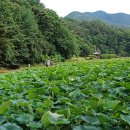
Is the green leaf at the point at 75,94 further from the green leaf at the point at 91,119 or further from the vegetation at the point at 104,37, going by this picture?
the vegetation at the point at 104,37

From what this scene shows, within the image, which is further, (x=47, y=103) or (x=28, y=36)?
(x=28, y=36)

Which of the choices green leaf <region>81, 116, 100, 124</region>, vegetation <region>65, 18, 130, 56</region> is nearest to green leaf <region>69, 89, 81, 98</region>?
green leaf <region>81, 116, 100, 124</region>

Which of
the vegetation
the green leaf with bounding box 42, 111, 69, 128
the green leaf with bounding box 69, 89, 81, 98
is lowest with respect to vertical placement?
the vegetation

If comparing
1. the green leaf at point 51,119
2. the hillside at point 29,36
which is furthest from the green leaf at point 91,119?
the hillside at point 29,36

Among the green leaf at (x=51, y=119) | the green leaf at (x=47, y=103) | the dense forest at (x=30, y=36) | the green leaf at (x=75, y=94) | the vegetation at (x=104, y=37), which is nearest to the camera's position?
the green leaf at (x=51, y=119)

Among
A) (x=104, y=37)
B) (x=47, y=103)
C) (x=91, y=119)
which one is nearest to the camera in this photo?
(x=91, y=119)

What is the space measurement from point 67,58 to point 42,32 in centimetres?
801

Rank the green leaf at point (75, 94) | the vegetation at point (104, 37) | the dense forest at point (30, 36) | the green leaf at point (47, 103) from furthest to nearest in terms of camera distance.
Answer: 1. the vegetation at point (104, 37)
2. the dense forest at point (30, 36)
3. the green leaf at point (75, 94)
4. the green leaf at point (47, 103)

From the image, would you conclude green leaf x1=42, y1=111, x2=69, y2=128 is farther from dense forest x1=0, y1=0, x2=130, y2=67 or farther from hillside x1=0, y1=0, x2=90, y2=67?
dense forest x1=0, y1=0, x2=130, y2=67

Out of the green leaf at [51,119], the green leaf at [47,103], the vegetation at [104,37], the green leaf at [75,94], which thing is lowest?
the vegetation at [104,37]

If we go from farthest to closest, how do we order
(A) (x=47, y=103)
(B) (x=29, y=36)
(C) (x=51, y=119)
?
(B) (x=29, y=36), (A) (x=47, y=103), (C) (x=51, y=119)

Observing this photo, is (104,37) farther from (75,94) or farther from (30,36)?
(75,94)

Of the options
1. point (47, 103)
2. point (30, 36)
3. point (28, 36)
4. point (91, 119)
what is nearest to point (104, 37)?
point (30, 36)

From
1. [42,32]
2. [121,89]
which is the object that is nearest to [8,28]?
[42,32]
